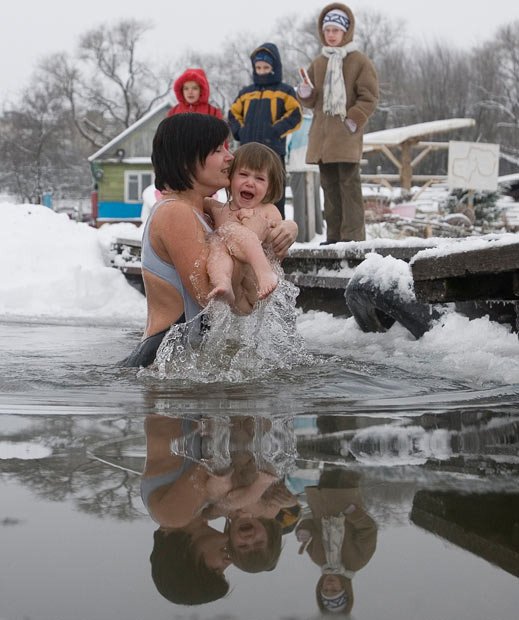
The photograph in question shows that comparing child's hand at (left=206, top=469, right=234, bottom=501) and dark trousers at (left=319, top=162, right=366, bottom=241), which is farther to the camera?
dark trousers at (left=319, top=162, right=366, bottom=241)

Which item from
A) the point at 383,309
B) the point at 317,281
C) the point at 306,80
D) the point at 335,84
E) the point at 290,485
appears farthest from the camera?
the point at 306,80

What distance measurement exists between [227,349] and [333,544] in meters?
2.75

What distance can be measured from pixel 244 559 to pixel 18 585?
38 cm

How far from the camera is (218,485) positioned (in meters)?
2.26

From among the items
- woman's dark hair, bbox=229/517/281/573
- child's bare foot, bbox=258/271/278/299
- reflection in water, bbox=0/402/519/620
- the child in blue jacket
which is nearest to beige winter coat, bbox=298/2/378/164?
the child in blue jacket

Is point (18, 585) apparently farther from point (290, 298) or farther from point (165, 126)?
point (290, 298)

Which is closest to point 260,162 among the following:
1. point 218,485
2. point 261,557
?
point 218,485

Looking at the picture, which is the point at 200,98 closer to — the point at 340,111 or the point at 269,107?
the point at 269,107

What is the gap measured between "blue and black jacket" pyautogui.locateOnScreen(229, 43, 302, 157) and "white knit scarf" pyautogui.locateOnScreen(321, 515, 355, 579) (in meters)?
7.05

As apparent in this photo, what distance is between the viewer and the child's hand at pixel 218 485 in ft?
7.14

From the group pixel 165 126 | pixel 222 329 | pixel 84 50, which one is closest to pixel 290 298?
pixel 222 329

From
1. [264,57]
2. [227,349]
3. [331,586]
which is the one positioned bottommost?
[331,586]

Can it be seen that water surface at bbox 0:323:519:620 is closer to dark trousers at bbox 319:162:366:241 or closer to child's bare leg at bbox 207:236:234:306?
child's bare leg at bbox 207:236:234:306

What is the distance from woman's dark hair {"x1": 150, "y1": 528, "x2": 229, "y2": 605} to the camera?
1602 millimetres
